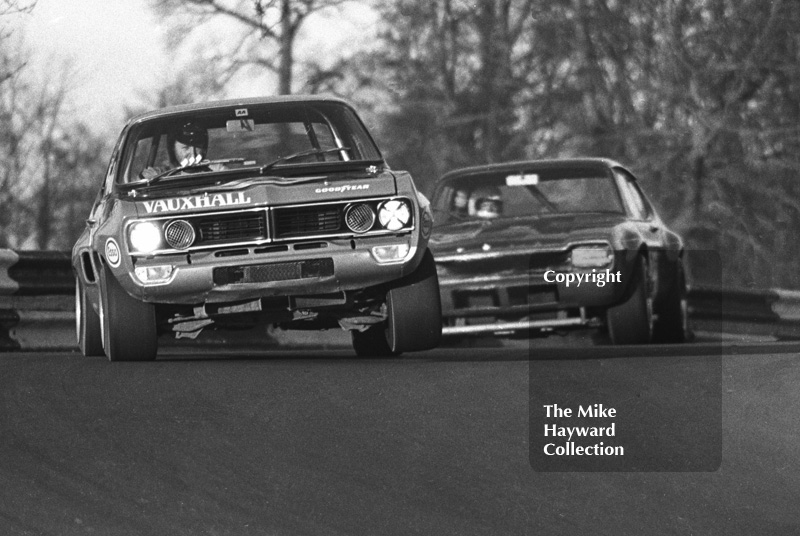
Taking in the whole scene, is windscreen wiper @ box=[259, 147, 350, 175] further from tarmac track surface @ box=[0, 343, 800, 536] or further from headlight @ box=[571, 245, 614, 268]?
headlight @ box=[571, 245, 614, 268]

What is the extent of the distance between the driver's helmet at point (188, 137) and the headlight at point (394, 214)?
1.48 meters

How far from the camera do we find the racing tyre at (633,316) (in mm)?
10266

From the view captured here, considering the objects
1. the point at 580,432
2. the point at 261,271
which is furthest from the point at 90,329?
the point at 580,432

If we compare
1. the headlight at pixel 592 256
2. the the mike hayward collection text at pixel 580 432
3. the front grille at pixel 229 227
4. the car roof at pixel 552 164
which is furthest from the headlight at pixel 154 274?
the car roof at pixel 552 164

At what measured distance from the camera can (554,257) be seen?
10.2m

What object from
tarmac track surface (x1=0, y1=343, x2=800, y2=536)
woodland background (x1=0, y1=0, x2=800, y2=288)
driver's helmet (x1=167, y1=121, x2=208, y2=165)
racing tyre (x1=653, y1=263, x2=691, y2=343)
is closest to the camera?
tarmac track surface (x1=0, y1=343, x2=800, y2=536)

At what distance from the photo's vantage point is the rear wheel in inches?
333

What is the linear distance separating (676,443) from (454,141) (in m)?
25.2

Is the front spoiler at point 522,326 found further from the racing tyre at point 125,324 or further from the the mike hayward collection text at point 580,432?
the the mike hayward collection text at point 580,432

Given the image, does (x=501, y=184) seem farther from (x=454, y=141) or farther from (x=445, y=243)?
(x=454, y=141)

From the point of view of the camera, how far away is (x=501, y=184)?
11.6 m

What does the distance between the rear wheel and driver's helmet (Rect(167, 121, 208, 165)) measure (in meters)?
1.61

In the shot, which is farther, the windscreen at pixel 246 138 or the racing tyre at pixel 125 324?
the windscreen at pixel 246 138

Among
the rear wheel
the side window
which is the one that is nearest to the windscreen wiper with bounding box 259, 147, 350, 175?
the rear wheel
